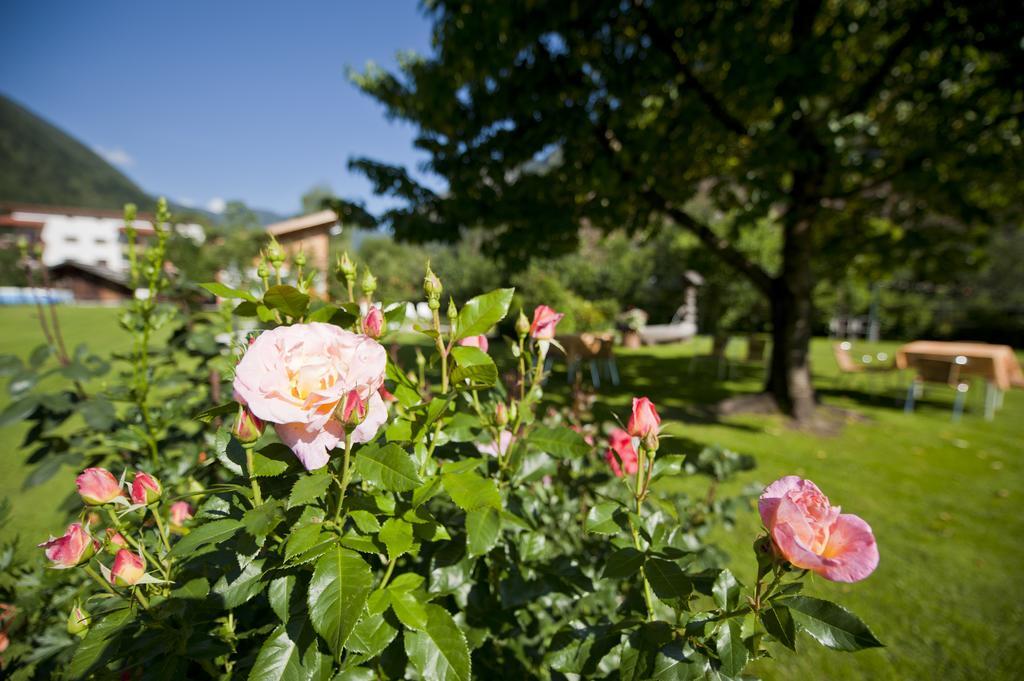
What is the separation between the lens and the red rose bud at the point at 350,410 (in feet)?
1.82

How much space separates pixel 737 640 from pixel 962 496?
497cm

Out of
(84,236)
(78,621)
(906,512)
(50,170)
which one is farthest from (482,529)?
(50,170)

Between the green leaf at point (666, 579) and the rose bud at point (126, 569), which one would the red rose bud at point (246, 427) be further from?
the green leaf at point (666, 579)

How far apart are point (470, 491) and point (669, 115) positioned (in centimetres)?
558

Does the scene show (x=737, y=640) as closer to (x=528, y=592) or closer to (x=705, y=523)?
(x=528, y=592)

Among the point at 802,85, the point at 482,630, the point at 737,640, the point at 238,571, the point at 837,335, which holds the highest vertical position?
the point at 802,85

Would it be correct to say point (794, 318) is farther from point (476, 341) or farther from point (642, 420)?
point (476, 341)

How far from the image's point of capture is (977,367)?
607 centimetres

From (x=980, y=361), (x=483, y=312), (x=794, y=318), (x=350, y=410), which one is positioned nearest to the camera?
(x=350, y=410)

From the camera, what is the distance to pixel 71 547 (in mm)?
604

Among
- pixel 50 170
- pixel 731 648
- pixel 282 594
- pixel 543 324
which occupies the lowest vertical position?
pixel 731 648

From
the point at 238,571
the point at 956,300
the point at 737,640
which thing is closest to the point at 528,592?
the point at 737,640

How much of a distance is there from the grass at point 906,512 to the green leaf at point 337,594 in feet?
1.88

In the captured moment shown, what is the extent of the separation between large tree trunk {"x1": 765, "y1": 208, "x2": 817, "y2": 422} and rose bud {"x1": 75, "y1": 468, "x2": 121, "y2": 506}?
21.5 feet
